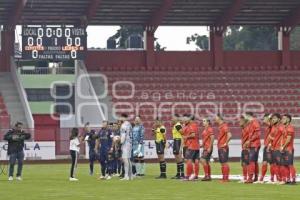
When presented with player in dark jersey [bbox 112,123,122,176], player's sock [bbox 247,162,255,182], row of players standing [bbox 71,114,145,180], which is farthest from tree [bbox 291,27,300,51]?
player's sock [bbox 247,162,255,182]

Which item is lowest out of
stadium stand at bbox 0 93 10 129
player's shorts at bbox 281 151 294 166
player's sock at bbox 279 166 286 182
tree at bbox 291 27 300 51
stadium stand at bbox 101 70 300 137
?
player's sock at bbox 279 166 286 182

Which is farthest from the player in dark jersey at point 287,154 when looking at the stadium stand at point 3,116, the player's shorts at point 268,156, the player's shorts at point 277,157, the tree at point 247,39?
the tree at point 247,39

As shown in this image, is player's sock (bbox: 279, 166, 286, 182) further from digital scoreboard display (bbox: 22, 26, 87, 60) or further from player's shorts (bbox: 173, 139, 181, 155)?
digital scoreboard display (bbox: 22, 26, 87, 60)

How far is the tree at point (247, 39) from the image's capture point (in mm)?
93062

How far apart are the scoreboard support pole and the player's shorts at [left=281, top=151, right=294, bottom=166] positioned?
2913 centimetres

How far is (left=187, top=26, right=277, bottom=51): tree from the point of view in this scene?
9306 cm

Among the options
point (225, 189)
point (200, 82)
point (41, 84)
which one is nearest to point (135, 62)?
point (200, 82)

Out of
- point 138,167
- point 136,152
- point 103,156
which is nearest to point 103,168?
point 103,156

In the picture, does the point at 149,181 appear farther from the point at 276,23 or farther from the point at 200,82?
the point at 276,23

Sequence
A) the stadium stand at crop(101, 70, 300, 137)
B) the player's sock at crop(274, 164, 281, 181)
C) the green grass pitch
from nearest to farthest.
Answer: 1. the green grass pitch
2. the player's sock at crop(274, 164, 281, 181)
3. the stadium stand at crop(101, 70, 300, 137)

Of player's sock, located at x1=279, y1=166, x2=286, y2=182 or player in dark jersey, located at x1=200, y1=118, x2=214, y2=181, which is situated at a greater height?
player in dark jersey, located at x1=200, y1=118, x2=214, y2=181

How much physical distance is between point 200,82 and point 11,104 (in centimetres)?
1086

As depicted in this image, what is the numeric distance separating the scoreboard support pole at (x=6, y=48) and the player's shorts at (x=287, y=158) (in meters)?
29.1

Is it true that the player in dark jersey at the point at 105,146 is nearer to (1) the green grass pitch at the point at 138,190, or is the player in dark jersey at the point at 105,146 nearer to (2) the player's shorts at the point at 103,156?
(2) the player's shorts at the point at 103,156
